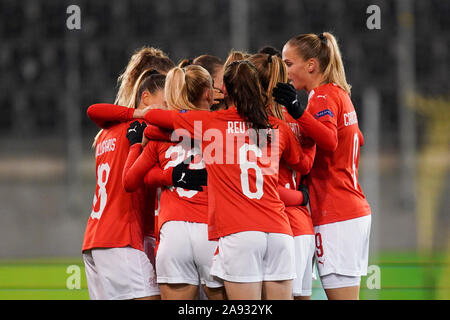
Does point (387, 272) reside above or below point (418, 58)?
below

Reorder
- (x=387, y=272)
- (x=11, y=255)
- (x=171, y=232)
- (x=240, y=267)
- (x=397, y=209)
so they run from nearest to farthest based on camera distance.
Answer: (x=240, y=267) < (x=171, y=232) < (x=387, y=272) < (x=11, y=255) < (x=397, y=209)

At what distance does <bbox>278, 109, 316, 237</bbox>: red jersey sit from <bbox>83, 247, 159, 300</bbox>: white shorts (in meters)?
0.79

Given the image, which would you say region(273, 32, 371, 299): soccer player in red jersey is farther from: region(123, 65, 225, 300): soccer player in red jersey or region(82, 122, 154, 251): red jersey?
region(82, 122, 154, 251): red jersey

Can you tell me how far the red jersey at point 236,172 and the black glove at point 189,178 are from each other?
0.15 meters

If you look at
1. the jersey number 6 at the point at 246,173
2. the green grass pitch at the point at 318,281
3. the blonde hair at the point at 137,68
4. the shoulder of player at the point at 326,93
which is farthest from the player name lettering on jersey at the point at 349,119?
the green grass pitch at the point at 318,281

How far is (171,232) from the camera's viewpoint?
2.93m

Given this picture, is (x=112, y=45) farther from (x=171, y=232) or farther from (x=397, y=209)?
(x=171, y=232)

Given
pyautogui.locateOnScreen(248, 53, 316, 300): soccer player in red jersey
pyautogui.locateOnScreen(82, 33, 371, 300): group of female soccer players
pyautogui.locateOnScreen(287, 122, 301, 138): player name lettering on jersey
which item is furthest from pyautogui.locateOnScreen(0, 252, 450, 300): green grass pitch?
pyautogui.locateOnScreen(287, 122, 301, 138): player name lettering on jersey

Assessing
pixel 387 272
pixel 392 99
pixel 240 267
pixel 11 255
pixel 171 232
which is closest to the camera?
pixel 240 267

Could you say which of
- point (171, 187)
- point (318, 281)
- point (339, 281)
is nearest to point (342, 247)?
point (339, 281)
